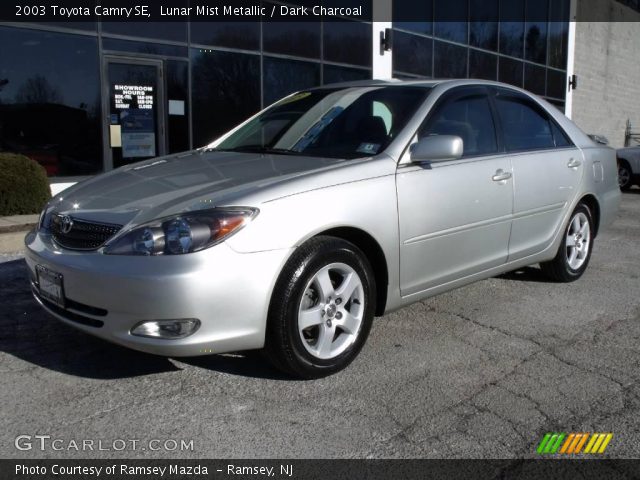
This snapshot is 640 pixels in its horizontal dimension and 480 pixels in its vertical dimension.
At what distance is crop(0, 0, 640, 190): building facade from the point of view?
9.35m

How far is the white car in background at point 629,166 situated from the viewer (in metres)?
13.8

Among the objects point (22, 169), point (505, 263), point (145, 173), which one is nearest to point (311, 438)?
point (145, 173)

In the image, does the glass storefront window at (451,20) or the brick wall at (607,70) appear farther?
the brick wall at (607,70)

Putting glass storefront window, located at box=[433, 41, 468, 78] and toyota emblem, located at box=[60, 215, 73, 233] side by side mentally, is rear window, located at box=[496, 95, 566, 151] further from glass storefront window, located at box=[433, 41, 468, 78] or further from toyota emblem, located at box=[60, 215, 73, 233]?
glass storefront window, located at box=[433, 41, 468, 78]

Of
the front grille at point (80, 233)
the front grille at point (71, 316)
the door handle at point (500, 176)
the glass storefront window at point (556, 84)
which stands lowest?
the front grille at point (71, 316)

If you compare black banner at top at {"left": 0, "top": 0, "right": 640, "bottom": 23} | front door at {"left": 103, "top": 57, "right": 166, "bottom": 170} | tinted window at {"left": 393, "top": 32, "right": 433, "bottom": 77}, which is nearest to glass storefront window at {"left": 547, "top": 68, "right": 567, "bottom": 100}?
black banner at top at {"left": 0, "top": 0, "right": 640, "bottom": 23}

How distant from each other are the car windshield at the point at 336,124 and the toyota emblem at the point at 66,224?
1.36 metres

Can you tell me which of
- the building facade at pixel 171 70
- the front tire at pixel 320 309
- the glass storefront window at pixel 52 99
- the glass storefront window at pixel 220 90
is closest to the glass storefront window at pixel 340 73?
the building facade at pixel 171 70

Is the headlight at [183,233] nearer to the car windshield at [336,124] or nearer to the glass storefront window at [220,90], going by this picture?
the car windshield at [336,124]

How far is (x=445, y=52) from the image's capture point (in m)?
17.2

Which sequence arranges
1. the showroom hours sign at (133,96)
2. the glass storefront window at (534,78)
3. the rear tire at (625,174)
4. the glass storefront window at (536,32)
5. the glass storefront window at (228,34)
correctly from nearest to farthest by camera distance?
the showroom hours sign at (133,96) < the glass storefront window at (228,34) < the rear tire at (625,174) < the glass storefront window at (536,32) < the glass storefront window at (534,78)

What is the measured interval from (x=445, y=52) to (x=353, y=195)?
14880mm

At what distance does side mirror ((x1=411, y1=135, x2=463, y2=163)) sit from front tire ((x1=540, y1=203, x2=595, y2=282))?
195 cm

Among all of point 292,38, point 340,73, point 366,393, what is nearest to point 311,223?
point 366,393
